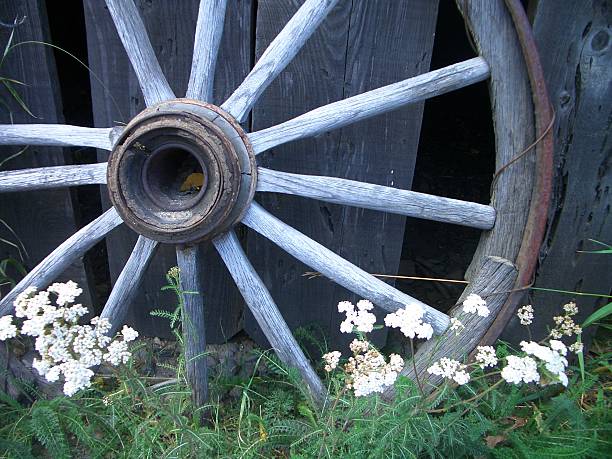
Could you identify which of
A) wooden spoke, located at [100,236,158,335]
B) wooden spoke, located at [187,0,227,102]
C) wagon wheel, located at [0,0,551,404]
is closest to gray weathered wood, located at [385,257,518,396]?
wagon wheel, located at [0,0,551,404]

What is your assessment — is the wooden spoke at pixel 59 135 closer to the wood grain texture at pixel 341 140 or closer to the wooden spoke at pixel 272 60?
the wooden spoke at pixel 272 60

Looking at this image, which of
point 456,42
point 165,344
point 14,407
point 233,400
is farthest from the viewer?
point 456,42

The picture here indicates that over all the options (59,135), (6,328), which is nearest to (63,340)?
(6,328)

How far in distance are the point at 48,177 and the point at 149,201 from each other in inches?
13.6

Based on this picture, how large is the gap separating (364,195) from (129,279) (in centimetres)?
75

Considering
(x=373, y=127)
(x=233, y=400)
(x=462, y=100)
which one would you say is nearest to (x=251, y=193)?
(x=373, y=127)

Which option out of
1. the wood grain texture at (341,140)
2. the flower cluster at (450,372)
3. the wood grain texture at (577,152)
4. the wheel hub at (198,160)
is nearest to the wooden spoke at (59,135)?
the wheel hub at (198,160)

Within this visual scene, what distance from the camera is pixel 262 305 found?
162cm

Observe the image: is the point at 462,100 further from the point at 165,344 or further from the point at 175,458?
the point at 175,458

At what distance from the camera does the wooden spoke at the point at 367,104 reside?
153 centimetres

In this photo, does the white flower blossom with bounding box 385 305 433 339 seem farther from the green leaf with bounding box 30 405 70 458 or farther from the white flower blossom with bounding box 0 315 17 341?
the green leaf with bounding box 30 405 70 458

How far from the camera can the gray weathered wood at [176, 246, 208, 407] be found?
1.59 meters

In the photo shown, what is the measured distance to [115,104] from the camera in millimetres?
1869

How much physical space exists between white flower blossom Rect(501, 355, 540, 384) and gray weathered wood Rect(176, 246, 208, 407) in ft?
2.79
